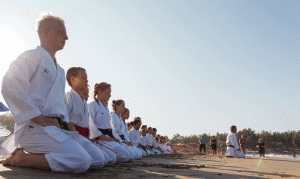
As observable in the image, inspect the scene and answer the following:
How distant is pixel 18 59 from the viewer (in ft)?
10.1

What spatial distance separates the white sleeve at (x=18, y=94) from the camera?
283 cm

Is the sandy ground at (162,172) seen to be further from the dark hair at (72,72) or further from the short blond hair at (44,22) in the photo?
the short blond hair at (44,22)

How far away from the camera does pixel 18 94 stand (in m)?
2.83

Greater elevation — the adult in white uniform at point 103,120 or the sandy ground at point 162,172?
the adult in white uniform at point 103,120

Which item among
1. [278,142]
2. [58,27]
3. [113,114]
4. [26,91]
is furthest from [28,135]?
[278,142]

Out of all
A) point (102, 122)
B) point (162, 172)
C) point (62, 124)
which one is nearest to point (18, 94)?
point (62, 124)

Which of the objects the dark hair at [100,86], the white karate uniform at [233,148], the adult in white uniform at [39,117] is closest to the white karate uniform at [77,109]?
the adult in white uniform at [39,117]

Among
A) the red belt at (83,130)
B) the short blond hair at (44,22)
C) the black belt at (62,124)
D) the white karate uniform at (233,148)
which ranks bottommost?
the white karate uniform at (233,148)

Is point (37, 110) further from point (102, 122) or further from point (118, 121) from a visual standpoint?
point (118, 121)

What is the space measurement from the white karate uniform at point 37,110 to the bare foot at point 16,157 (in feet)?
0.21

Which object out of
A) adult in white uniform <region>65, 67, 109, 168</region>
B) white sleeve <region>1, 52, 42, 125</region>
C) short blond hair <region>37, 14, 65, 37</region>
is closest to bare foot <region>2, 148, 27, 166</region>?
white sleeve <region>1, 52, 42, 125</region>

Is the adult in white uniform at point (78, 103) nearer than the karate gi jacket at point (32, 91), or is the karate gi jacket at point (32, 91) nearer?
the karate gi jacket at point (32, 91)

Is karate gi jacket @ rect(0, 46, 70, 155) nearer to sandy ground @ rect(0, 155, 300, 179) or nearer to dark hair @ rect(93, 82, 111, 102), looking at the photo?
sandy ground @ rect(0, 155, 300, 179)

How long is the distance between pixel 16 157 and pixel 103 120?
2.73m
